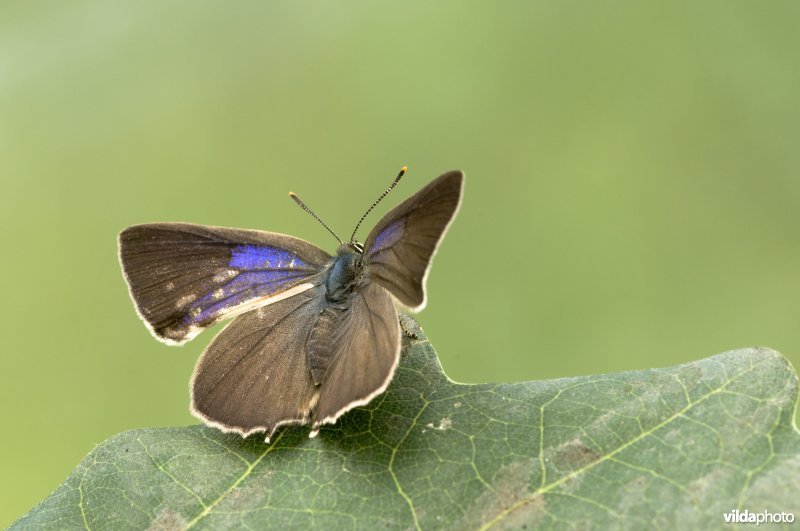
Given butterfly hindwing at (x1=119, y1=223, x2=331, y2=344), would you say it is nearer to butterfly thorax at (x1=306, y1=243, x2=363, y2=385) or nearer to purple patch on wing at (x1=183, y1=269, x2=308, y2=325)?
purple patch on wing at (x1=183, y1=269, x2=308, y2=325)

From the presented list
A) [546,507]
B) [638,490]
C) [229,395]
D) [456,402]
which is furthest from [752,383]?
[229,395]

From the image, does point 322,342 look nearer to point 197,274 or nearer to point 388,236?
point 388,236

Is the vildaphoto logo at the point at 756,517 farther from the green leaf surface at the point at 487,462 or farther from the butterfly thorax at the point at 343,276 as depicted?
the butterfly thorax at the point at 343,276

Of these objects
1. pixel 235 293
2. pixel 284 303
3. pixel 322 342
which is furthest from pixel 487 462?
pixel 235 293

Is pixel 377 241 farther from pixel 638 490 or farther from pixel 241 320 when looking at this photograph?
pixel 638 490

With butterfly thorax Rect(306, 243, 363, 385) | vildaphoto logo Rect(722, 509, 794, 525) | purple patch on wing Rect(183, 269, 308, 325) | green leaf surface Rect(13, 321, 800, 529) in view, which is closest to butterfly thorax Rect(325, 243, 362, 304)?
butterfly thorax Rect(306, 243, 363, 385)
